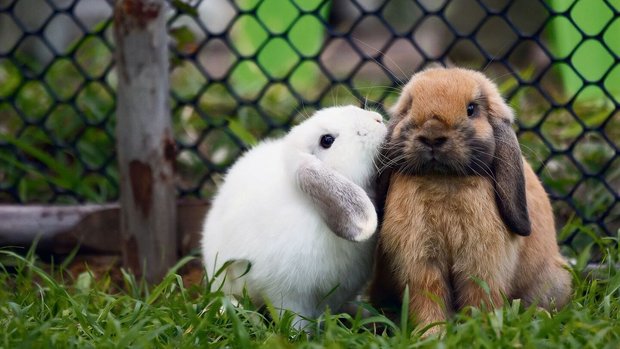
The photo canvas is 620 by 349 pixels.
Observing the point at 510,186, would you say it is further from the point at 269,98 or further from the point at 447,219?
the point at 269,98

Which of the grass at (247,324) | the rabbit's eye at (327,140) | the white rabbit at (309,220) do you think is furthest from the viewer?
the rabbit's eye at (327,140)

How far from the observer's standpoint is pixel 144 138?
335cm

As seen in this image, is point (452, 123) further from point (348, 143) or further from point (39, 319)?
point (39, 319)

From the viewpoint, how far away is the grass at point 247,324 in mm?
2307

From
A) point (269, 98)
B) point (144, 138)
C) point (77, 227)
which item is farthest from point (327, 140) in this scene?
point (269, 98)

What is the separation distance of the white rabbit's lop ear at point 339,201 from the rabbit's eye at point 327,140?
0.13 m

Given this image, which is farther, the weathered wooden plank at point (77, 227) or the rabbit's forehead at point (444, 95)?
the weathered wooden plank at point (77, 227)

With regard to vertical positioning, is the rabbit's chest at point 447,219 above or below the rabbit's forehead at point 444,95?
below

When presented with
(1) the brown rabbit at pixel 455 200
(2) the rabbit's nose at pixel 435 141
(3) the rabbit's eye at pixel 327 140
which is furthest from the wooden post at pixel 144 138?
(2) the rabbit's nose at pixel 435 141

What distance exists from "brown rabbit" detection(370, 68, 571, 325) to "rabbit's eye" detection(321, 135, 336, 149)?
0.63 feet

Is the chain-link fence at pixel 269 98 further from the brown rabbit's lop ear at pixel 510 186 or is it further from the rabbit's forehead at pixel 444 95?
the brown rabbit's lop ear at pixel 510 186

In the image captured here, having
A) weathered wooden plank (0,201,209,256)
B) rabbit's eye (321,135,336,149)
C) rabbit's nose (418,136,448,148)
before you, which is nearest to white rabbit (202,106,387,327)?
rabbit's eye (321,135,336,149)

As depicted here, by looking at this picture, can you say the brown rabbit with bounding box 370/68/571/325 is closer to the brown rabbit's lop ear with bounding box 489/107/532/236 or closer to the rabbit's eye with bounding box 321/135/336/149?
the brown rabbit's lop ear with bounding box 489/107/532/236

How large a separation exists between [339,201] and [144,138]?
112 cm
